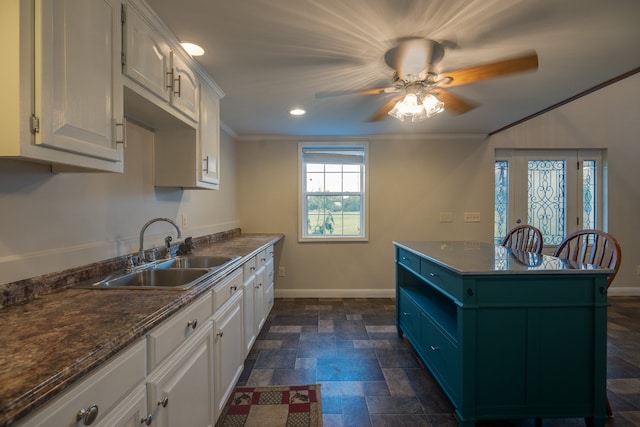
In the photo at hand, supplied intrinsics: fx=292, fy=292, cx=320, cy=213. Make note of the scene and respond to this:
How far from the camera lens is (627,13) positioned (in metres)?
1.49

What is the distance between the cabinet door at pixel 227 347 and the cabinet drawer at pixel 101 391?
65 centimetres

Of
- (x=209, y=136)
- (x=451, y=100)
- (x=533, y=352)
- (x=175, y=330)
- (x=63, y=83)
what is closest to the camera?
(x=63, y=83)

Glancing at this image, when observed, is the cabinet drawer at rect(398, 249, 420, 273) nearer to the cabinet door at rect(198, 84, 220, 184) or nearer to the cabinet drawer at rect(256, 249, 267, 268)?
the cabinet drawer at rect(256, 249, 267, 268)

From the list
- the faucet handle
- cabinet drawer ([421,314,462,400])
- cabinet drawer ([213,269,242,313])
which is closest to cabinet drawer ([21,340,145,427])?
cabinet drawer ([213,269,242,313])

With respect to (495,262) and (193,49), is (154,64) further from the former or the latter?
(495,262)

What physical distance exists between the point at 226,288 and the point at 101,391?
38.0 inches

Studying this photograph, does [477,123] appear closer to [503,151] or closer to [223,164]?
[503,151]

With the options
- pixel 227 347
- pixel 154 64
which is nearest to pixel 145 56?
pixel 154 64

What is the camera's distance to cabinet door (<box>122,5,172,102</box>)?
1286mm

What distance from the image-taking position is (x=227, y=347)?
5.71 feet

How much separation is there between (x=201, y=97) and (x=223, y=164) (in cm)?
147

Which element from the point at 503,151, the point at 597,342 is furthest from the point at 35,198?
the point at 503,151

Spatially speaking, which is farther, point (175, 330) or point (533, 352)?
point (533, 352)

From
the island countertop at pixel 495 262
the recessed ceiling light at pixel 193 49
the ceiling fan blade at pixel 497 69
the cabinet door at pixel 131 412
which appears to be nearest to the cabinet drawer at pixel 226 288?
the cabinet door at pixel 131 412
